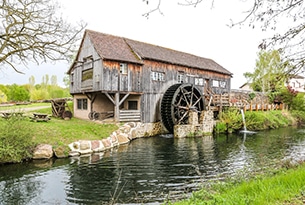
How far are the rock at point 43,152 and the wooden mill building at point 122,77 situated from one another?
19.0ft

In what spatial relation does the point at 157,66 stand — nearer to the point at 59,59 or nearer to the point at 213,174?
the point at 59,59

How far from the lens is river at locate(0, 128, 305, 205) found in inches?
234

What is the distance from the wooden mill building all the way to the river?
15.5 feet

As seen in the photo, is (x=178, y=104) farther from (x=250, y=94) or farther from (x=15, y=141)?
(x=250, y=94)

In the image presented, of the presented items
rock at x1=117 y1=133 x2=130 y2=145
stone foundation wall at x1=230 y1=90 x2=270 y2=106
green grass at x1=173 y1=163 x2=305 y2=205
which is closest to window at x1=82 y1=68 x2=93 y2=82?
rock at x1=117 y1=133 x2=130 y2=145

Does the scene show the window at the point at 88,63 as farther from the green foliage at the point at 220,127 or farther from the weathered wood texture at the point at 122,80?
the green foliage at the point at 220,127

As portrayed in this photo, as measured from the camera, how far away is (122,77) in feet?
51.5

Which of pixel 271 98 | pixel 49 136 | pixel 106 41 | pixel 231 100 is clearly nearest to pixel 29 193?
pixel 49 136

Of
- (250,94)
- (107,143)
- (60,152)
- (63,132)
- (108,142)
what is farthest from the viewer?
(250,94)

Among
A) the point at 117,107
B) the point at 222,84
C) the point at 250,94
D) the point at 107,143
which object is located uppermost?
the point at 222,84

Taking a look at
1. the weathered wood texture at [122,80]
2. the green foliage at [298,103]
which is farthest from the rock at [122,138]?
the green foliage at [298,103]

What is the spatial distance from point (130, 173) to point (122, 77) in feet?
29.1

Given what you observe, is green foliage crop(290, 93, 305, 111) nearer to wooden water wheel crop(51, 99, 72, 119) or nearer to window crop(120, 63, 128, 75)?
window crop(120, 63, 128, 75)

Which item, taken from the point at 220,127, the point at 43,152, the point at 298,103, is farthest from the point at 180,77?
the point at 298,103
